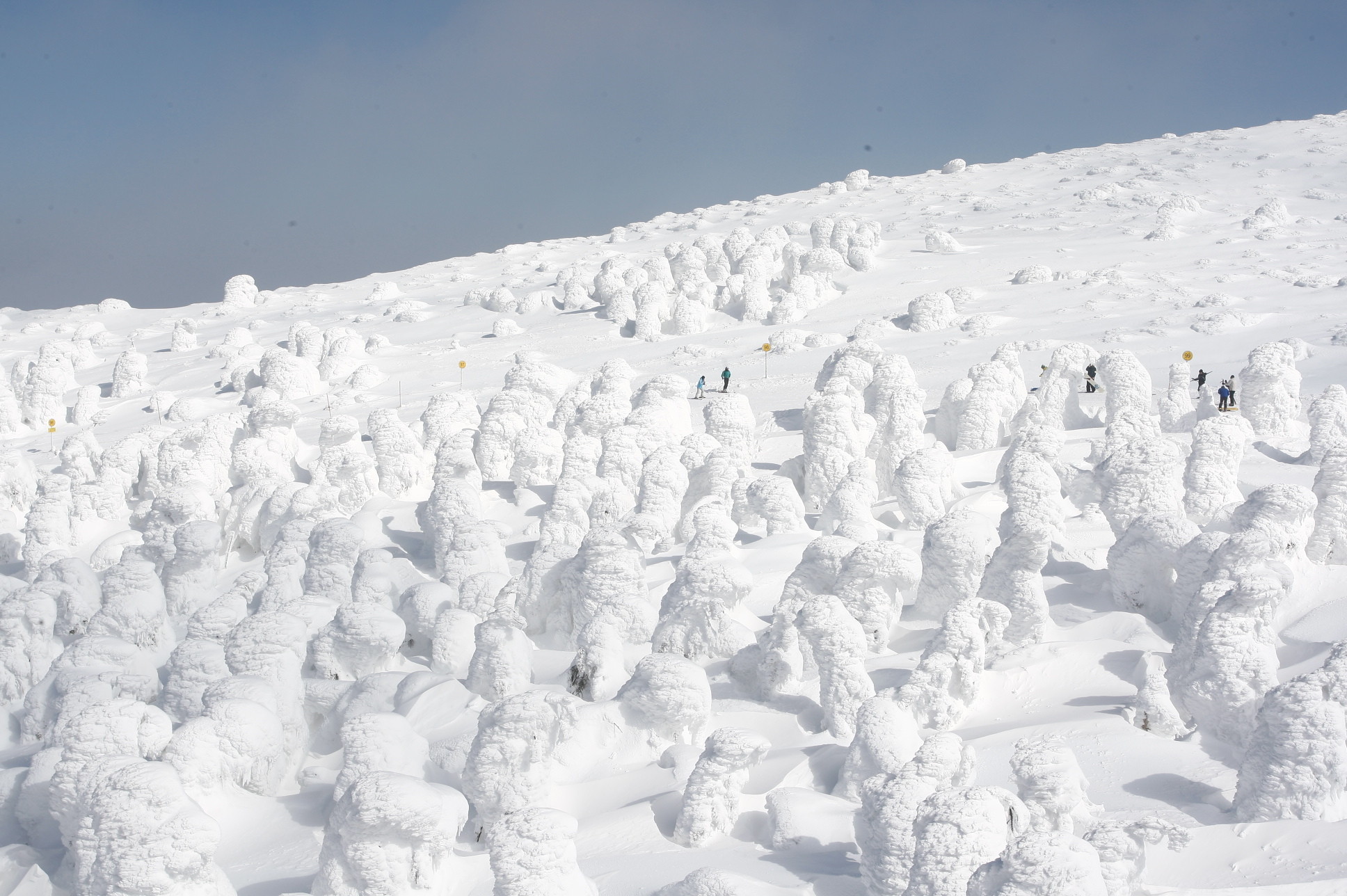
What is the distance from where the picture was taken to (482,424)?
1875 centimetres

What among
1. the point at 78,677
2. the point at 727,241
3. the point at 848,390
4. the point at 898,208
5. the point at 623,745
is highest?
the point at 898,208

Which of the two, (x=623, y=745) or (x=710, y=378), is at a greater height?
(x=710, y=378)

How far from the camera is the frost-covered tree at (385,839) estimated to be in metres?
6.91

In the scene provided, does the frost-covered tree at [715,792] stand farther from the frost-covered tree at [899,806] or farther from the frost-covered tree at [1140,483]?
the frost-covered tree at [1140,483]

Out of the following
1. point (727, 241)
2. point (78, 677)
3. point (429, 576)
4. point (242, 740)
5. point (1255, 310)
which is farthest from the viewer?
point (727, 241)

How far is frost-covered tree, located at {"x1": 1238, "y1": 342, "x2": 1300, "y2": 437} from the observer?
16719mm

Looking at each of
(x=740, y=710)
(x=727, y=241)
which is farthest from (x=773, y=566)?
(x=727, y=241)

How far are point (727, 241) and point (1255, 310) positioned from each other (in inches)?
618

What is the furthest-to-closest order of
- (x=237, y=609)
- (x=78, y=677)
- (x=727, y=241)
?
(x=727, y=241)
(x=237, y=609)
(x=78, y=677)

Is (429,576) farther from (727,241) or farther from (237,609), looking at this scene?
(727,241)

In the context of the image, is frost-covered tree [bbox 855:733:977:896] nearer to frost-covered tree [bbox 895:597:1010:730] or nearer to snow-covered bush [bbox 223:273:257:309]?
frost-covered tree [bbox 895:597:1010:730]

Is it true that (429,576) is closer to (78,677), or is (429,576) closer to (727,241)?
(78,677)

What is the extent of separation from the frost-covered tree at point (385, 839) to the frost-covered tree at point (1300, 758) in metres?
4.91

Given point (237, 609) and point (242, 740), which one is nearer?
point (242, 740)
